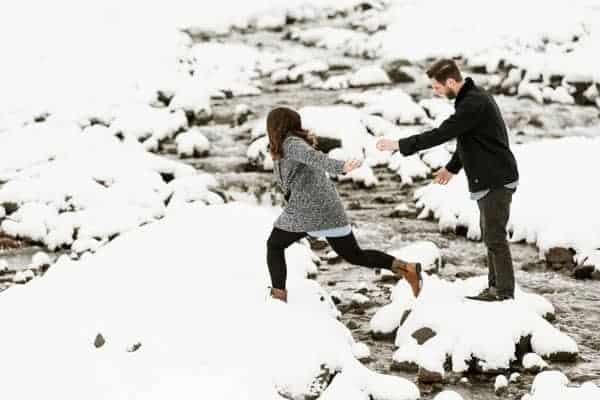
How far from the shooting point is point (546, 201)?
35.0 ft

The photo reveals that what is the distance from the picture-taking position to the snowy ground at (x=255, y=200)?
6023 mm

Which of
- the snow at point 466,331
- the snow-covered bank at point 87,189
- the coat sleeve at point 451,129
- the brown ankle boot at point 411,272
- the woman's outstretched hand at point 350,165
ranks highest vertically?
the coat sleeve at point 451,129

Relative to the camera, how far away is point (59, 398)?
19.0ft

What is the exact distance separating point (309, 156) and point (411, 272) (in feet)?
5.04

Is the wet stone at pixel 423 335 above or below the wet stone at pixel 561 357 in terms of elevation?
above

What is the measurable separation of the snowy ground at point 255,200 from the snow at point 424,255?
1.0 inches

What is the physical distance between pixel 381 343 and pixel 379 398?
1.39 meters

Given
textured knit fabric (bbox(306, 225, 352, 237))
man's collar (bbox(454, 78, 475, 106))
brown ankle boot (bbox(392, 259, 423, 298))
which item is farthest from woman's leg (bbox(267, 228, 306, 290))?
man's collar (bbox(454, 78, 475, 106))

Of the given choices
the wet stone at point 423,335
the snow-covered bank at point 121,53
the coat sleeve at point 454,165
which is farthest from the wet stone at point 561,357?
the snow-covered bank at point 121,53

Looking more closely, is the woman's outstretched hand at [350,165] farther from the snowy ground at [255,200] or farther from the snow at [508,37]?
the snow at [508,37]

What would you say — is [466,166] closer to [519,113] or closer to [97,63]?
[519,113]

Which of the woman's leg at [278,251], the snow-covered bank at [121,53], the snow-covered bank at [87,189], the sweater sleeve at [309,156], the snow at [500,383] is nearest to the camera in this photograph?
the snow at [500,383]

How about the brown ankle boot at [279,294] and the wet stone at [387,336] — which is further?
the wet stone at [387,336]

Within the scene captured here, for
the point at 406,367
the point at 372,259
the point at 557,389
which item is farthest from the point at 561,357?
the point at 372,259
